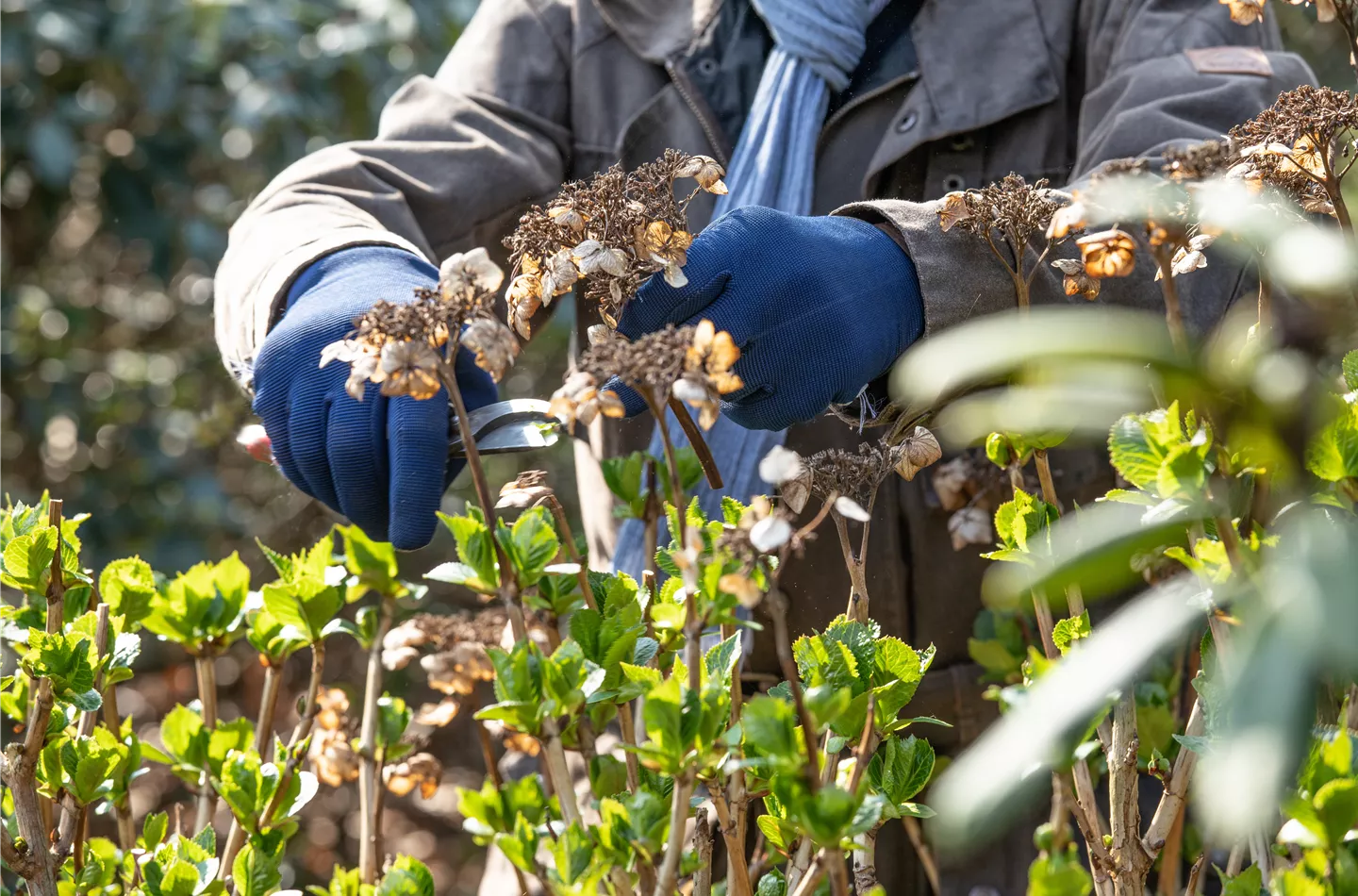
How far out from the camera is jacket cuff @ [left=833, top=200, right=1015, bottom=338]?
94 centimetres

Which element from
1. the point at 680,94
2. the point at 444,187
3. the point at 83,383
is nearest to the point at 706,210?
the point at 680,94

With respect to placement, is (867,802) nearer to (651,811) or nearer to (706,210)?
(651,811)

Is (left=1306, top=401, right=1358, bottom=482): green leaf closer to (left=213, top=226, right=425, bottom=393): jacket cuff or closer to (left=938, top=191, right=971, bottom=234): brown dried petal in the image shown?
(left=938, top=191, right=971, bottom=234): brown dried petal

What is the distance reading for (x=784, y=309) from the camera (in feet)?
2.89

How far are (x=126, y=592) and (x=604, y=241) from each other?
1.39 feet

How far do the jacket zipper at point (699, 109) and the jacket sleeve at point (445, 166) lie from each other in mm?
180

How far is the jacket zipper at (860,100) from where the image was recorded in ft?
4.72

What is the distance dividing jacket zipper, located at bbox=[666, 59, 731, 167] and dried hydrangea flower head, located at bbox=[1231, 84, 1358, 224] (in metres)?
0.85

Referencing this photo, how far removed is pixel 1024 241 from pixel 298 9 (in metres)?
2.59

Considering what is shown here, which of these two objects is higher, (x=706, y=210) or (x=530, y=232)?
(x=530, y=232)

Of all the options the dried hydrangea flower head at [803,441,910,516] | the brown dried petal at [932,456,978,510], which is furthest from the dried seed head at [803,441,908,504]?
the brown dried petal at [932,456,978,510]

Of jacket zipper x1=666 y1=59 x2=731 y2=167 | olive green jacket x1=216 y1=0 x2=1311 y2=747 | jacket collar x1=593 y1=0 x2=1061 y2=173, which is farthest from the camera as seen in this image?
jacket zipper x1=666 y1=59 x2=731 y2=167

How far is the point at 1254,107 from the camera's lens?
125 centimetres

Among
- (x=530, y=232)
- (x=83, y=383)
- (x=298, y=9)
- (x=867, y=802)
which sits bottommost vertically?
(x=83, y=383)
